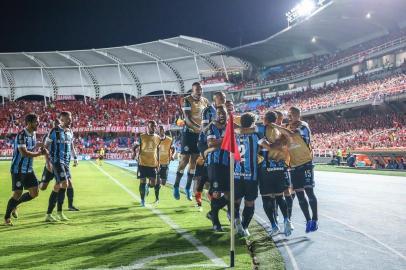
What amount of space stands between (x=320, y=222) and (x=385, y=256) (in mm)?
2856

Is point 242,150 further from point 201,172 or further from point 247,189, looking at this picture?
point 201,172

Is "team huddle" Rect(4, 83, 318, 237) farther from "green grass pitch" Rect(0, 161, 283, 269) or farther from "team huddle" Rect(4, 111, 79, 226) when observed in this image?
"green grass pitch" Rect(0, 161, 283, 269)

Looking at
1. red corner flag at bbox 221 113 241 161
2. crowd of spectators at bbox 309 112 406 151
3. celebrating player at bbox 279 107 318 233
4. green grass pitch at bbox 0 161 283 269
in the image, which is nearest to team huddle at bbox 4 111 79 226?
green grass pitch at bbox 0 161 283 269

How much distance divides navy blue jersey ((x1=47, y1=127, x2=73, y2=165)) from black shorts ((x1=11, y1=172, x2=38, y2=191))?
0.81 meters

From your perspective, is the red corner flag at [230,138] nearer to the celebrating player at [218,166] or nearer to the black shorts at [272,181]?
the celebrating player at [218,166]

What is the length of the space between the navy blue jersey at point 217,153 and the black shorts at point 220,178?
8cm

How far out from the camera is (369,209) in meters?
10.4

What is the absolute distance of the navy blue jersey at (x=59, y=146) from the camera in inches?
363

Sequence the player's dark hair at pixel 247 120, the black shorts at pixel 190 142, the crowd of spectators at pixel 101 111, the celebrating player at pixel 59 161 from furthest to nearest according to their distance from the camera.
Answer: the crowd of spectators at pixel 101 111 < the black shorts at pixel 190 142 < the celebrating player at pixel 59 161 < the player's dark hair at pixel 247 120

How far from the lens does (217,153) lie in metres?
7.48

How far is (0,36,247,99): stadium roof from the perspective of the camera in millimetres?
69062

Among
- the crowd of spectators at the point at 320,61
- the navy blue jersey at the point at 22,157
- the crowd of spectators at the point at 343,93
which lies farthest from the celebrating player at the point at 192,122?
the crowd of spectators at the point at 320,61

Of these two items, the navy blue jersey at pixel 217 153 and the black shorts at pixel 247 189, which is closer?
the black shorts at pixel 247 189

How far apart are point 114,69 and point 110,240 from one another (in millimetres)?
70271
